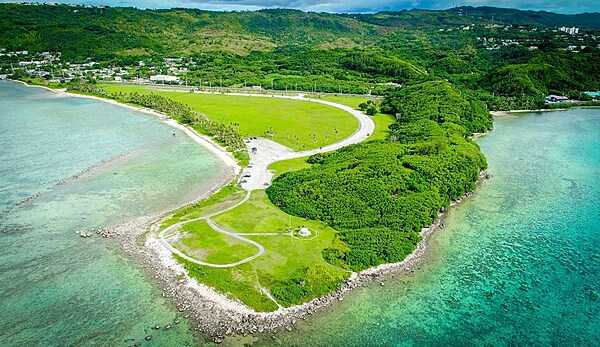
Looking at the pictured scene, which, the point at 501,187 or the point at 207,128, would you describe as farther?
the point at 207,128

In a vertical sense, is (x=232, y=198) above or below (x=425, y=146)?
below

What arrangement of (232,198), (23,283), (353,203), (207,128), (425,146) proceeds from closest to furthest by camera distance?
(23,283), (353,203), (232,198), (425,146), (207,128)

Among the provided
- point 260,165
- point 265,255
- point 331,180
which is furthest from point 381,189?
point 260,165

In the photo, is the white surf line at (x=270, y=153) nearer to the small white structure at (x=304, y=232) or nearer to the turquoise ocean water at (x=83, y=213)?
the turquoise ocean water at (x=83, y=213)

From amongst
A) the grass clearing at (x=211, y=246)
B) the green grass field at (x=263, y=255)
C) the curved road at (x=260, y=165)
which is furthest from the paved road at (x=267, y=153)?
the grass clearing at (x=211, y=246)

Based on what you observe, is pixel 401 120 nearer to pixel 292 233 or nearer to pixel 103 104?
pixel 292 233

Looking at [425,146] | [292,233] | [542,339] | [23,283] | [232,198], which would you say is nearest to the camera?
[542,339]

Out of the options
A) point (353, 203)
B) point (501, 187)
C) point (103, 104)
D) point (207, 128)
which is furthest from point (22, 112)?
point (501, 187)
